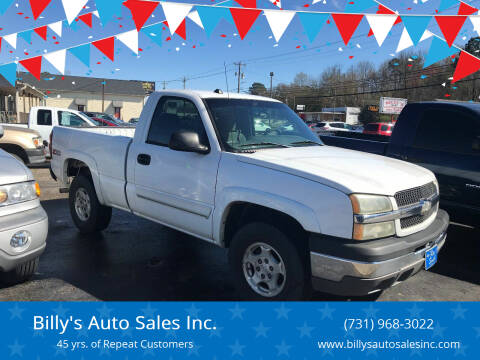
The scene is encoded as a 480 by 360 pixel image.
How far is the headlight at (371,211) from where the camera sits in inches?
108

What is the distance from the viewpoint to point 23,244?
131 inches

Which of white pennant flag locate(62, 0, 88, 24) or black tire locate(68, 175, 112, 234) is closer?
black tire locate(68, 175, 112, 234)

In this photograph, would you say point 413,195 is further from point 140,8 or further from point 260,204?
point 140,8

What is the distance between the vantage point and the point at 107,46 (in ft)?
27.8

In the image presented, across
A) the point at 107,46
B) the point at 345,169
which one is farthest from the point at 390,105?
the point at 345,169

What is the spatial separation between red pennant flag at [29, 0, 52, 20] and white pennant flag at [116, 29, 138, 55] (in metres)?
1.52

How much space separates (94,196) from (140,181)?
46.6 inches

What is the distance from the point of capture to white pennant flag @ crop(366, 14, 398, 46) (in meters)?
7.56

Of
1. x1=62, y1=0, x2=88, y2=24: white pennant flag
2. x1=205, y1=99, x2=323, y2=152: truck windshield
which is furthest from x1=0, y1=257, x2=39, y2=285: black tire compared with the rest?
x1=62, y1=0, x2=88, y2=24: white pennant flag

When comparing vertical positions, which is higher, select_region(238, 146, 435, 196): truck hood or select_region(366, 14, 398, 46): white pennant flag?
select_region(366, 14, 398, 46): white pennant flag

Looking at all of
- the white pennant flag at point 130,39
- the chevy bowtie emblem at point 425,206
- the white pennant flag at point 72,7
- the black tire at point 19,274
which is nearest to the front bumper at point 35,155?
the white pennant flag at point 130,39

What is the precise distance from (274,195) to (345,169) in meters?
0.62

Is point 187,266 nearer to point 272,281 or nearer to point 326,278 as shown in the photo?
point 272,281

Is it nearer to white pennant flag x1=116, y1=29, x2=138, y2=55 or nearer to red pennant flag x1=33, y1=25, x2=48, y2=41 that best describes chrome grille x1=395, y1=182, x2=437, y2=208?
white pennant flag x1=116, y1=29, x2=138, y2=55
